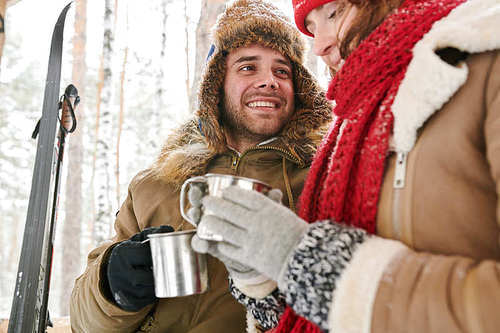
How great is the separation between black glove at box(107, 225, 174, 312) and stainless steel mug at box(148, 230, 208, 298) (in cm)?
29

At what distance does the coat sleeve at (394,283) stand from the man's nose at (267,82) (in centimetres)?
143

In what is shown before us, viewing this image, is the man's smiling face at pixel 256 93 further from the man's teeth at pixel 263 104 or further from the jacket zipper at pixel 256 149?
the jacket zipper at pixel 256 149

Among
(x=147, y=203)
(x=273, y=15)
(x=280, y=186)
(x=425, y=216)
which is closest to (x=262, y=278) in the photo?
(x=425, y=216)

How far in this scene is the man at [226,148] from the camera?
1.79 meters

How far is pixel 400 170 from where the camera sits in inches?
35.0

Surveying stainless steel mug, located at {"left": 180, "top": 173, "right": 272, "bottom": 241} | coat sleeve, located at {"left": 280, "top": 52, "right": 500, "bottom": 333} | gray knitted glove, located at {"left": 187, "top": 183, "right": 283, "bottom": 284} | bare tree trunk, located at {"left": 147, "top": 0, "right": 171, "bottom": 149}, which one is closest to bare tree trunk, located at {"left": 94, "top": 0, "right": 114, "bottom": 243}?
bare tree trunk, located at {"left": 147, "top": 0, "right": 171, "bottom": 149}

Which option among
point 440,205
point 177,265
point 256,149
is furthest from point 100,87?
point 440,205

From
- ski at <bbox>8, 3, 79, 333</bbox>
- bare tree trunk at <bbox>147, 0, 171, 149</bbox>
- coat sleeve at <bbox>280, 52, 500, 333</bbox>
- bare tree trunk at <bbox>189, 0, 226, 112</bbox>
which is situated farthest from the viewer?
bare tree trunk at <bbox>147, 0, 171, 149</bbox>

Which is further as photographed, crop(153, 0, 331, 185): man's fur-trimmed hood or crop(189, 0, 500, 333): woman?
crop(153, 0, 331, 185): man's fur-trimmed hood

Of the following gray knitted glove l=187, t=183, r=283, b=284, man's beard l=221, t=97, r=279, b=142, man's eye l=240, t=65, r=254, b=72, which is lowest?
gray knitted glove l=187, t=183, r=283, b=284

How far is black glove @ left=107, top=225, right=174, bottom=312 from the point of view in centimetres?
148

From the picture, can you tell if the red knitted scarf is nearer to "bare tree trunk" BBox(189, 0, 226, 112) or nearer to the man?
the man

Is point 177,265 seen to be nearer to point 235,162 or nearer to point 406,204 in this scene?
point 406,204

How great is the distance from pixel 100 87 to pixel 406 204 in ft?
24.1
